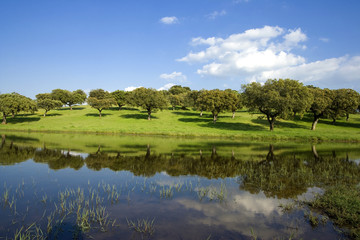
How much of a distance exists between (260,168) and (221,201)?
10.3m

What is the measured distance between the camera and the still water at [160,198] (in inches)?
382

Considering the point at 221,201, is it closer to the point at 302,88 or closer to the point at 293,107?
the point at 293,107

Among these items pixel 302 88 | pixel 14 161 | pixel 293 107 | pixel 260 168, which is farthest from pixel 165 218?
pixel 302 88

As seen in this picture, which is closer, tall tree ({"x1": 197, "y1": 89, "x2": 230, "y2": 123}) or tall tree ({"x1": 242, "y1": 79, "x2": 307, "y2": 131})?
tall tree ({"x1": 242, "y1": 79, "x2": 307, "y2": 131})

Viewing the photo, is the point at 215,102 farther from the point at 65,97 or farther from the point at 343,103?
the point at 65,97

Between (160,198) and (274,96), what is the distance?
50.2m

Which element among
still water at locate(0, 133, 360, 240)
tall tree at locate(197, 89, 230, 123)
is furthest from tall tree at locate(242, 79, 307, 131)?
still water at locate(0, 133, 360, 240)

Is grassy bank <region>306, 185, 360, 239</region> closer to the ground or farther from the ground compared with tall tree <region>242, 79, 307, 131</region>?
closer to the ground

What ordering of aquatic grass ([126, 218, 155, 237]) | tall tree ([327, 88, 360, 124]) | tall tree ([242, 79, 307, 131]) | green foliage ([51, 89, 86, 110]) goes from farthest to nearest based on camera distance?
green foliage ([51, 89, 86, 110]) → tall tree ([327, 88, 360, 124]) → tall tree ([242, 79, 307, 131]) → aquatic grass ([126, 218, 155, 237])

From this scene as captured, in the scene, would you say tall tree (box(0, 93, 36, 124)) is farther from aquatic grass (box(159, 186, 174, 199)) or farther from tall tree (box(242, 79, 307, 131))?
aquatic grass (box(159, 186, 174, 199))

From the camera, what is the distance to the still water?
9695 millimetres

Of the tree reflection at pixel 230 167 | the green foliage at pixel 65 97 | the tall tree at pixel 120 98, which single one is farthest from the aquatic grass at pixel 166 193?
the green foliage at pixel 65 97

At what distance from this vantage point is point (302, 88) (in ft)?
187

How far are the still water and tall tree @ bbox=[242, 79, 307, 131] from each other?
3268cm
